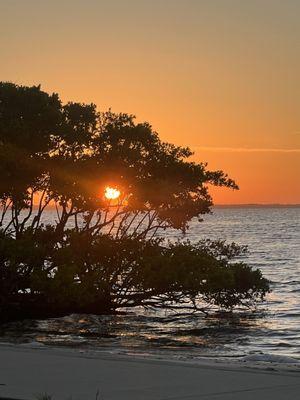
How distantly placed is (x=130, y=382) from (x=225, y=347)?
50.8 ft

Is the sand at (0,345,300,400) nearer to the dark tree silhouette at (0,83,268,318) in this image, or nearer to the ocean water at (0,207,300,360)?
the ocean water at (0,207,300,360)

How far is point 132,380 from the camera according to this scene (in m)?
10.4

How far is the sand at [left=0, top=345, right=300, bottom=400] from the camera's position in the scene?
30.2 feet

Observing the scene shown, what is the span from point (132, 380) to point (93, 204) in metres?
18.5

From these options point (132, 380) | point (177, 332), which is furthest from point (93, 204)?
point (132, 380)

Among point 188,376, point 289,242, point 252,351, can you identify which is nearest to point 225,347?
point 252,351

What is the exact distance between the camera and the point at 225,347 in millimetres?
25141

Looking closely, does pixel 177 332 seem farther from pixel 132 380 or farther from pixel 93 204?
pixel 132 380

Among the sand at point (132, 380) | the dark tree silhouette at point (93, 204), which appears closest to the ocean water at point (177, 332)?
the dark tree silhouette at point (93, 204)

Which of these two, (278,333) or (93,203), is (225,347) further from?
(93,203)

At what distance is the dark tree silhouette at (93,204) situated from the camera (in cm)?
2684

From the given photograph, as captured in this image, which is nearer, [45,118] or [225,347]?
[225,347]

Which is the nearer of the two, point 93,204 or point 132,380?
point 132,380

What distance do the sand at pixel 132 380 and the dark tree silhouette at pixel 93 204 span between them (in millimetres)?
13404
